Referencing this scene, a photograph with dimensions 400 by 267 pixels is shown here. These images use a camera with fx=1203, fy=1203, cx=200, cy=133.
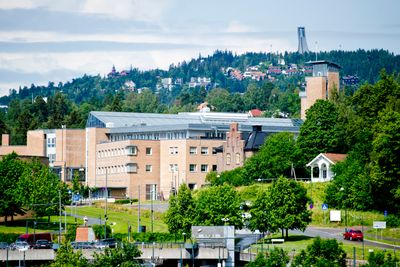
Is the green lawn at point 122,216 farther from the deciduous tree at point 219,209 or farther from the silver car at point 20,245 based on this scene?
the silver car at point 20,245

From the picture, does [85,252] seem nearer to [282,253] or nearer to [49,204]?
[282,253]

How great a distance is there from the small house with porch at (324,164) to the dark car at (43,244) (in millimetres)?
38854

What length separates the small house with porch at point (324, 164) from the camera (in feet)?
434

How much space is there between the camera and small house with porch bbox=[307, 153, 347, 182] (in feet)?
434

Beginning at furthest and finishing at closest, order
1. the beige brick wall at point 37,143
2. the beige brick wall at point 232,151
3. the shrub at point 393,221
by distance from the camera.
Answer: the beige brick wall at point 37,143 < the beige brick wall at point 232,151 < the shrub at point 393,221

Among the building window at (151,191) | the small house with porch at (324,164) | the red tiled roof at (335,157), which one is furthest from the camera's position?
the building window at (151,191)

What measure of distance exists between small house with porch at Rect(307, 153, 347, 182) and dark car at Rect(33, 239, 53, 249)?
127 ft

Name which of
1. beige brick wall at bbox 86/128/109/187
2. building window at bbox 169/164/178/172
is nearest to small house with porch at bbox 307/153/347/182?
building window at bbox 169/164/178/172

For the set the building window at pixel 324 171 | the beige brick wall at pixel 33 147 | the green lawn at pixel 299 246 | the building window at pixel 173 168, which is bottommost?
the green lawn at pixel 299 246

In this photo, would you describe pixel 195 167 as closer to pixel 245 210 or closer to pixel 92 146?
pixel 92 146

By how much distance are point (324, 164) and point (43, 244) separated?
4254cm

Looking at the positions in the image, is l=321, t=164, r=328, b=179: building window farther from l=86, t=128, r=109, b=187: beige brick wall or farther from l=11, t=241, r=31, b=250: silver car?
l=86, t=128, r=109, b=187: beige brick wall

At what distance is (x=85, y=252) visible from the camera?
316ft

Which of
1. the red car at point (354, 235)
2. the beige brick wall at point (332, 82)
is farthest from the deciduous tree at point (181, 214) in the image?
the beige brick wall at point (332, 82)
